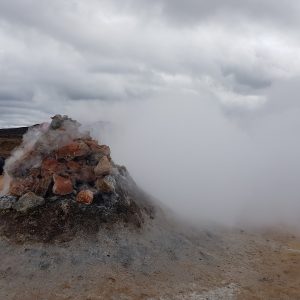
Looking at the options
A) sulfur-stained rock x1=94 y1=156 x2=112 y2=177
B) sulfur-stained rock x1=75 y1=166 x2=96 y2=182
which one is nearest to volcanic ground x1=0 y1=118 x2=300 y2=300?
sulfur-stained rock x1=75 y1=166 x2=96 y2=182

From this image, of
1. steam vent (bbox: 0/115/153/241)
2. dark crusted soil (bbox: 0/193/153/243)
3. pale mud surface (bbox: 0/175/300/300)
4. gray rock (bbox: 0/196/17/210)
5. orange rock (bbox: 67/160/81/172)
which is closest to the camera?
pale mud surface (bbox: 0/175/300/300)

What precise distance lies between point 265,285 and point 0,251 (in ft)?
26.5

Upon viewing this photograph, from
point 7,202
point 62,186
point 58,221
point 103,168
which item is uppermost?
point 103,168

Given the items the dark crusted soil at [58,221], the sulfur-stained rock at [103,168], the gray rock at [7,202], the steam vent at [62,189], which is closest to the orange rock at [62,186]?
the steam vent at [62,189]

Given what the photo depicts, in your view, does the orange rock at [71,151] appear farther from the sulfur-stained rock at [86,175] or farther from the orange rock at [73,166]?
the sulfur-stained rock at [86,175]

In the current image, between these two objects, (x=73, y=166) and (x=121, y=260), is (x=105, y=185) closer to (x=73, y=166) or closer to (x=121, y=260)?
(x=73, y=166)

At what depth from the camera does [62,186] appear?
15.2 meters

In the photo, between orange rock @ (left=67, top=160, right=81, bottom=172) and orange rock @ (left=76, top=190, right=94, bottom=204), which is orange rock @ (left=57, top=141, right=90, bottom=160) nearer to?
orange rock @ (left=67, top=160, right=81, bottom=172)

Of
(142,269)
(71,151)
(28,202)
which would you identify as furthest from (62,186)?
(142,269)

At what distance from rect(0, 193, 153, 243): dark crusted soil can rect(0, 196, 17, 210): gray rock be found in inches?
8.1

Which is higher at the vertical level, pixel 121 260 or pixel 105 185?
pixel 105 185

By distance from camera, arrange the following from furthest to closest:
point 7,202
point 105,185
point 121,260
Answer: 1. point 105,185
2. point 7,202
3. point 121,260

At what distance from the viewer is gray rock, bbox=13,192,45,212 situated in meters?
14.8

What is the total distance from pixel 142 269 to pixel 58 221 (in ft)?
10.3
